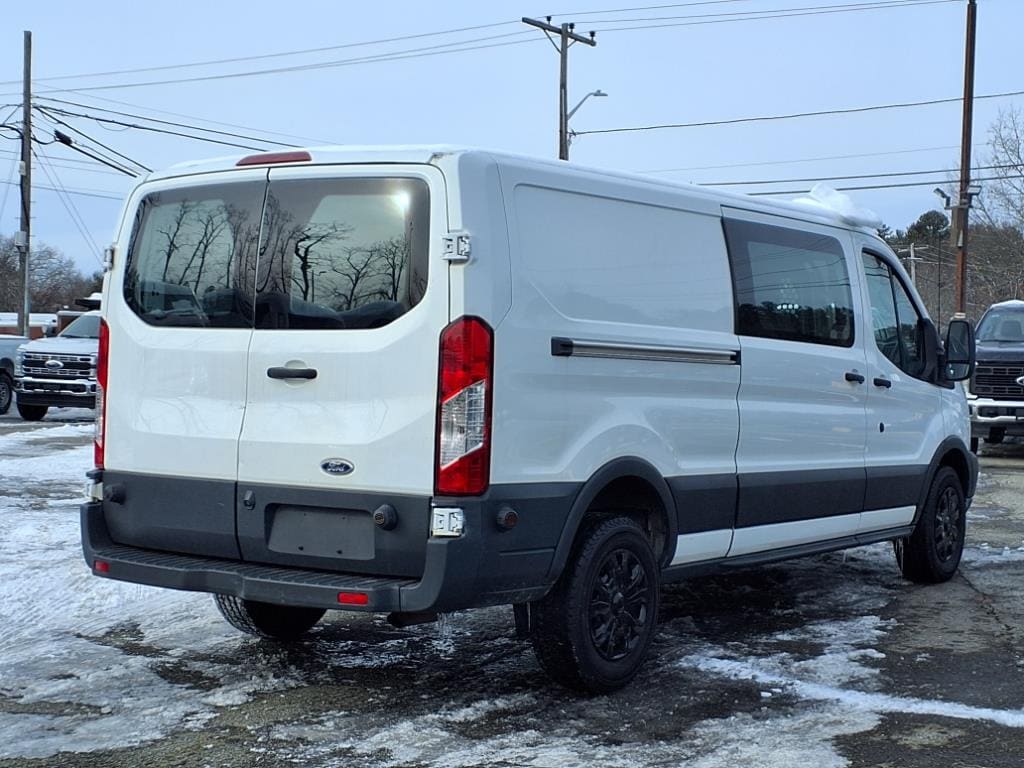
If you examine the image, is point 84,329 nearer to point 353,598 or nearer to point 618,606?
point 618,606

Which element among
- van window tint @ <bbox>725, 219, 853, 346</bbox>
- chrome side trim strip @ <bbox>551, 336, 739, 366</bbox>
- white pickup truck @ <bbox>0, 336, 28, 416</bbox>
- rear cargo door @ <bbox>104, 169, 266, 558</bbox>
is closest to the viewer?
chrome side trim strip @ <bbox>551, 336, 739, 366</bbox>

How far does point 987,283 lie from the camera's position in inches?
2115

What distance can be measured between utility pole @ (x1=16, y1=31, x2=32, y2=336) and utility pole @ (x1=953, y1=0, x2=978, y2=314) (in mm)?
24612

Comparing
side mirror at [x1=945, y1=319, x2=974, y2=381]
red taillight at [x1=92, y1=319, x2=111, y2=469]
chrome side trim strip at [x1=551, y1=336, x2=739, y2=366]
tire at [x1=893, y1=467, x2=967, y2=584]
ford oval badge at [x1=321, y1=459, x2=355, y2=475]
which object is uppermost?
side mirror at [x1=945, y1=319, x2=974, y2=381]

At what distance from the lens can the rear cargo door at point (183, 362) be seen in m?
5.20

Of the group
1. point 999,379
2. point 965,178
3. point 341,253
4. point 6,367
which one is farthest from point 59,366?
point 965,178

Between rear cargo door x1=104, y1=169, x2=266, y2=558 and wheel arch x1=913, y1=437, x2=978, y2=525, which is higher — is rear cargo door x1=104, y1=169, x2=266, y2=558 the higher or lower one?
the higher one

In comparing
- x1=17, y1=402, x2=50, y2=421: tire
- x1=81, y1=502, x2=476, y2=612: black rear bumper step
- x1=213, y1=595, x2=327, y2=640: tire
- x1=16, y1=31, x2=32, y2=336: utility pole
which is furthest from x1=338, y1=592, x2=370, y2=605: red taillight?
x1=16, y1=31, x2=32, y2=336: utility pole

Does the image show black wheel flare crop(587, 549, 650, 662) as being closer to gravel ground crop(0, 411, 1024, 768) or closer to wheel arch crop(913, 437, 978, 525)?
gravel ground crop(0, 411, 1024, 768)

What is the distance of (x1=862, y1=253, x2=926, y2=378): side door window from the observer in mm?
7508

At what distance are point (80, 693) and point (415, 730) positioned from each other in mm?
1517

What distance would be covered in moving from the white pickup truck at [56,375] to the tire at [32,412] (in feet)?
0.42

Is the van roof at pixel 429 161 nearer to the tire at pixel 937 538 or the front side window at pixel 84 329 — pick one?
the tire at pixel 937 538

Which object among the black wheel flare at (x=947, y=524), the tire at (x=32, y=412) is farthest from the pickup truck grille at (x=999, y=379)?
the tire at (x=32, y=412)
